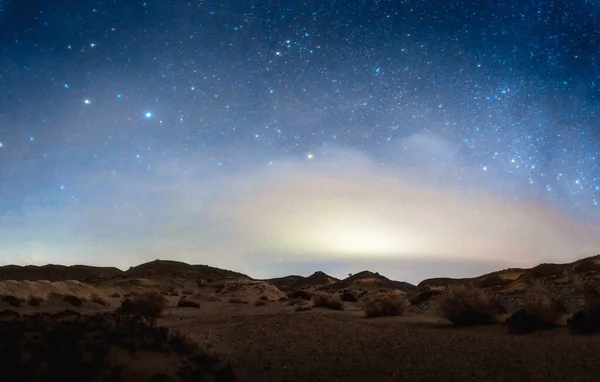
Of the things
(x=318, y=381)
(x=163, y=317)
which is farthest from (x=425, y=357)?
(x=163, y=317)

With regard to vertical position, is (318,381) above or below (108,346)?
below

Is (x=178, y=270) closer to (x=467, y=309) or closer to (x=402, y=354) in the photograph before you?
(x=467, y=309)

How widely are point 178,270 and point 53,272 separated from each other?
20766 millimetres

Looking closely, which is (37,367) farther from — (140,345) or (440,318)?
(440,318)

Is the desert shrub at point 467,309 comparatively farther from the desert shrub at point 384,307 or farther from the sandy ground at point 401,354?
the desert shrub at point 384,307

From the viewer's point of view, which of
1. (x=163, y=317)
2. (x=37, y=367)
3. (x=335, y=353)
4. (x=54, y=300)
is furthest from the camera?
(x=54, y=300)

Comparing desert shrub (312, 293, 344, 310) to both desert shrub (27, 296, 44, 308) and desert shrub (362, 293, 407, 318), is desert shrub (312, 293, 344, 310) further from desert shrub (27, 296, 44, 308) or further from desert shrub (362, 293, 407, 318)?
desert shrub (27, 296, 44, 308)

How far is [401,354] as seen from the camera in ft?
32.1

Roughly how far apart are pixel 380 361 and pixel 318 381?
1824 millimetres

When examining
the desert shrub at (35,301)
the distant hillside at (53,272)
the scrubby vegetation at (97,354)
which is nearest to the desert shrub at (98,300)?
the desert shrub at (35,301)

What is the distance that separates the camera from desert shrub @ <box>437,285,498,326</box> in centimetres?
1491

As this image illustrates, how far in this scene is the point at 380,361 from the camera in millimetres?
9195

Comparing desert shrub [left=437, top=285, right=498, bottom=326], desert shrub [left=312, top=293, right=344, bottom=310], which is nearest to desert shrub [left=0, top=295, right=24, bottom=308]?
desert shrub [left=312, top=293, right=344, bottom=310]

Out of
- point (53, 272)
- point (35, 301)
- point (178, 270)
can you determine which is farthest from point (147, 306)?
point (53, 272)
